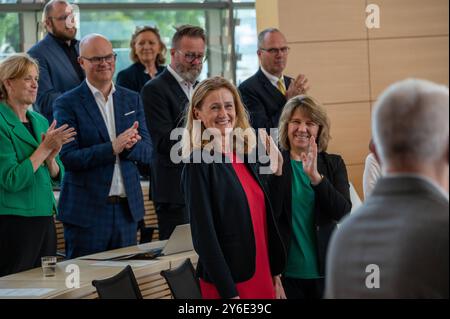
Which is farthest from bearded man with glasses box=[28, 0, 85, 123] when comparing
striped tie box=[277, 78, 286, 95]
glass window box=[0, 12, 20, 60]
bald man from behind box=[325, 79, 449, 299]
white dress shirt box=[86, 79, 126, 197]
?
bald man from behind box=[325, 79, 449, 299]

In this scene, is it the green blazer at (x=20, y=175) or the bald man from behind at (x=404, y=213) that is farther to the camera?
the green blazer at (x=20, y=175)

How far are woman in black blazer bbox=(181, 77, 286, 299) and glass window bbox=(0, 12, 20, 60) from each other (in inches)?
194

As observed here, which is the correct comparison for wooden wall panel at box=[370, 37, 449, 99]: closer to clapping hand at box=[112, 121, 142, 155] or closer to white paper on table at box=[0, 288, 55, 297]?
clapping hand at box=[112, 121, 142, 155]

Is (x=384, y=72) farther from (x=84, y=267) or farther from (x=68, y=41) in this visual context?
(x=84, y=267)

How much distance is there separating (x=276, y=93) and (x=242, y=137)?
7.04ft

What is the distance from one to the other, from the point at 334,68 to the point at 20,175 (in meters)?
3.64

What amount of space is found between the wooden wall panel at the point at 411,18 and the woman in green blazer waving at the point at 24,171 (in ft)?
12.1

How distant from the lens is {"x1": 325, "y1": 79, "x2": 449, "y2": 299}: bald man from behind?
179 cm

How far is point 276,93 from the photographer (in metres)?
5.99

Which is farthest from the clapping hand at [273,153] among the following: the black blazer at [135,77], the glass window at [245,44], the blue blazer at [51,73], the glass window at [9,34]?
the glass window at [245,44]

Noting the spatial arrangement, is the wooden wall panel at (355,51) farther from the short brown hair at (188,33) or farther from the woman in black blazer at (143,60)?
the short brown hair at (188,33)

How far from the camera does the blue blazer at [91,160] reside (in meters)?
5.05

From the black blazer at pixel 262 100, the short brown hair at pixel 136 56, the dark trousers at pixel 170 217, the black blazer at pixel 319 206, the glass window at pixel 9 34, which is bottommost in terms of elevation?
the dark trousers at pixel 170 217
